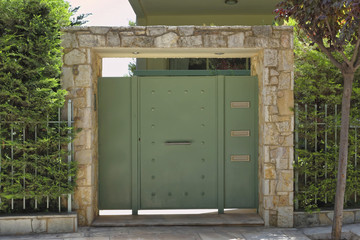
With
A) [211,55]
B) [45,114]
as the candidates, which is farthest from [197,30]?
[45,114]

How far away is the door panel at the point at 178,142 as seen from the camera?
634 cm

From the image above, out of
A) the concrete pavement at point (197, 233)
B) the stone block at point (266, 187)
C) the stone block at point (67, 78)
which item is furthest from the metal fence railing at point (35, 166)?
the stone block at point (266, 187)

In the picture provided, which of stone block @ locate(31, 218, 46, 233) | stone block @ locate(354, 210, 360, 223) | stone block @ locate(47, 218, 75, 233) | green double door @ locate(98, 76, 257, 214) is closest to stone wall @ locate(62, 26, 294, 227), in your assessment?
stone block @ locate(47, 218, 75, 233)

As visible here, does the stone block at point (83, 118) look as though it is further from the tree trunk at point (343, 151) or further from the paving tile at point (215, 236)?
the tree trunk at point (343, 151)

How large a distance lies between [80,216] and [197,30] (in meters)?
2.92

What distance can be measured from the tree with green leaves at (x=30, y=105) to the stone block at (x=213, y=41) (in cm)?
193

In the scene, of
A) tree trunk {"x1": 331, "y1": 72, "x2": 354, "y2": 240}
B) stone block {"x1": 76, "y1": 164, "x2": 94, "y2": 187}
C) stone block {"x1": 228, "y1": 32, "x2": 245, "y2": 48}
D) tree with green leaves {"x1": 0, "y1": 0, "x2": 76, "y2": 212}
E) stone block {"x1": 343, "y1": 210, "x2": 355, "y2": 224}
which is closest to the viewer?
tree trunk {"x1": 331, "y1": 72, "x2": 354, "y2": 240}

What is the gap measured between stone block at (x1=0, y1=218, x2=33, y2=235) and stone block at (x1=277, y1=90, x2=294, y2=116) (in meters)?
3.60

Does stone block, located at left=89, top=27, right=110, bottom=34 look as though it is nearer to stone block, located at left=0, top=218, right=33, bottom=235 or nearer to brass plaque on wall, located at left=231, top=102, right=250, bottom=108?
brass plaque on wall, located at left=231, top=102, right=250, bottom=108

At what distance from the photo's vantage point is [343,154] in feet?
17.4

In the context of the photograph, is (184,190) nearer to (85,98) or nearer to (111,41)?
(85,98)

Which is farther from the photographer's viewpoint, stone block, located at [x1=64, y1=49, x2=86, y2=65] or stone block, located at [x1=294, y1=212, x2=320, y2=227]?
stone block, located at [x1=294, y1=212, x2=320, y2=227]

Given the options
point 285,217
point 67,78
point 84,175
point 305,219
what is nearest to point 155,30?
point 67,78

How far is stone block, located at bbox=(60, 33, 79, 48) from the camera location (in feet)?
19.0
